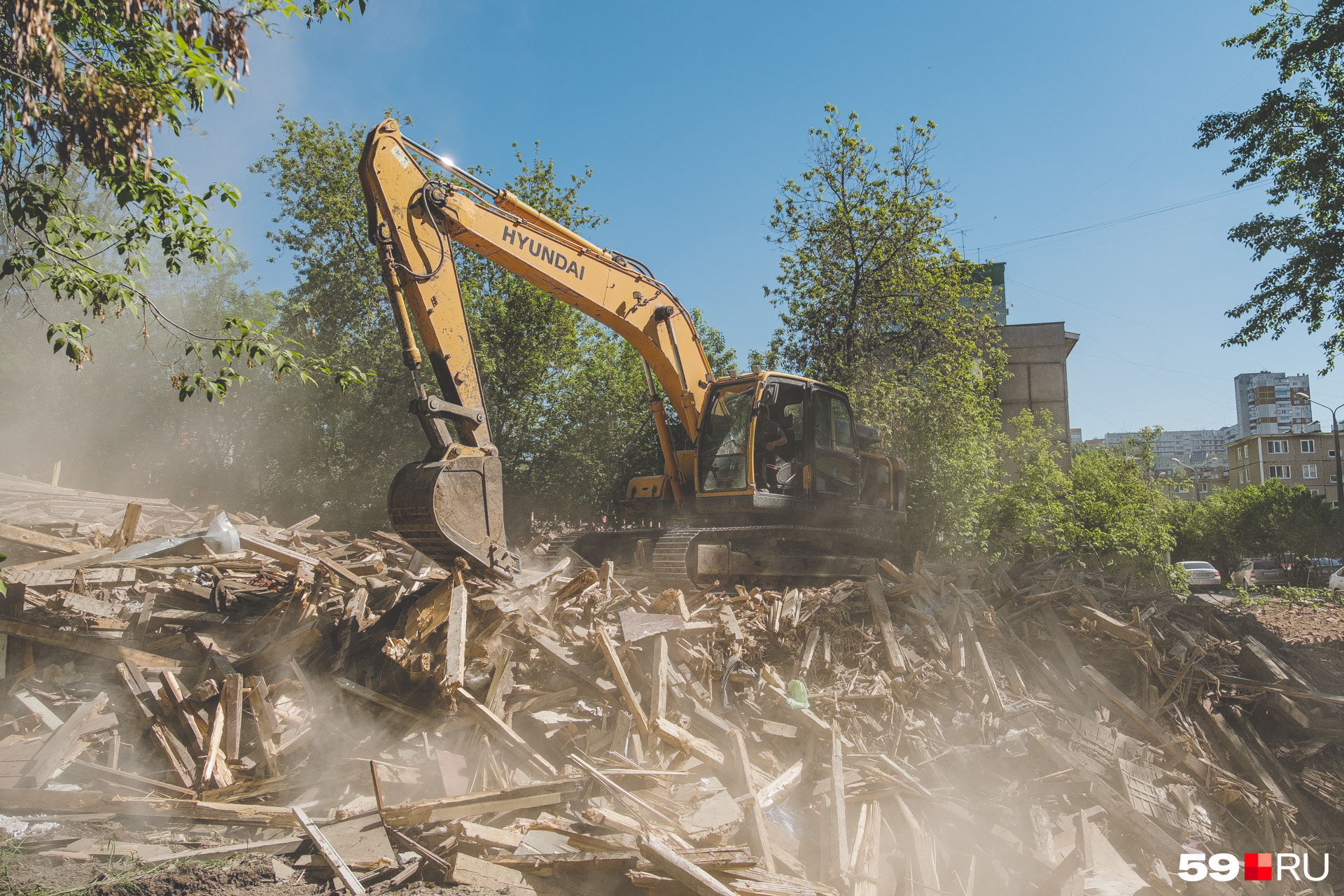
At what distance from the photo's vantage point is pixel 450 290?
6.48 meters

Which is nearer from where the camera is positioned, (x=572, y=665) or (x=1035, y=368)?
(x=572, y=665)

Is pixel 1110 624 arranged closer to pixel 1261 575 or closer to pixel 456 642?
pixel 456 642

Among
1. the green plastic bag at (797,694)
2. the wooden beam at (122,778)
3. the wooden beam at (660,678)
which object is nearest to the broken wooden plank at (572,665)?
the wooden beam at (660,678)

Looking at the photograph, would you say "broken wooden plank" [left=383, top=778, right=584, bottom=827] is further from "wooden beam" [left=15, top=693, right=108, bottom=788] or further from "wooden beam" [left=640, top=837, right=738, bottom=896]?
"wooden beam" [left=15, top=693, right=108, bottom=788]

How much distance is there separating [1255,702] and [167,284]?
33.4 metres

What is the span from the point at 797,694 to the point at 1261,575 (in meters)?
Result: 33.1

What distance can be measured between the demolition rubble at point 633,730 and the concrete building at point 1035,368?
24691mm

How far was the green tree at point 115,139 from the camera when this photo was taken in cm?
394

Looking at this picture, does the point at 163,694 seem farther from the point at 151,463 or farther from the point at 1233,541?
the point at 1233,541

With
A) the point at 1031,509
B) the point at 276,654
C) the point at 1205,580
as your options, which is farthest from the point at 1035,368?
the point at 276,654

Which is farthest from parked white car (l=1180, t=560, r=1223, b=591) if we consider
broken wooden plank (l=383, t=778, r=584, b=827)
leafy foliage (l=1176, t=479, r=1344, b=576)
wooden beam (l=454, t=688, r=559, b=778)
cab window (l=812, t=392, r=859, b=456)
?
broken wooden plank (l=383, t=778, r=584, b=827)

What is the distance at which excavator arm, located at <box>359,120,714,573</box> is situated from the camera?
5.55 metres

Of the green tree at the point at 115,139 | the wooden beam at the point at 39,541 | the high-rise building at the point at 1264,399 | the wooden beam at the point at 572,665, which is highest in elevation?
the high-rise building at the point at 1264,399

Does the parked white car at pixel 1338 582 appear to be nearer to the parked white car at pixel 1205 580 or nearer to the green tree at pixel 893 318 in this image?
the parked white car at pixel 1205 580
